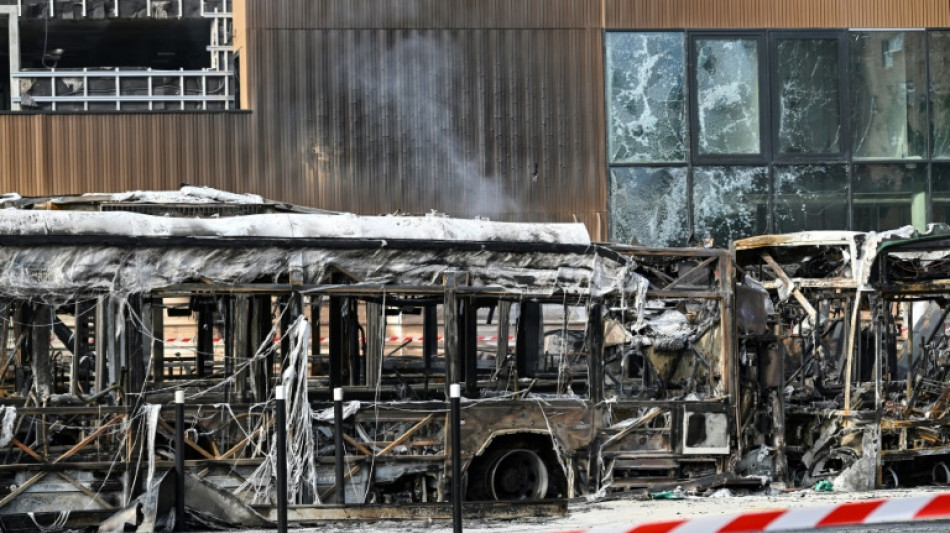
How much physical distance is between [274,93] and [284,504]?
58.4 feet

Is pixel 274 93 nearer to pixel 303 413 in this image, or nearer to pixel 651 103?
pixel 651 103

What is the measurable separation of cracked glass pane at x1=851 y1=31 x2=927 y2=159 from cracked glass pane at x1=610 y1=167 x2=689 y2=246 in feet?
12.0

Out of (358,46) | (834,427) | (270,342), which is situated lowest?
(834,427)

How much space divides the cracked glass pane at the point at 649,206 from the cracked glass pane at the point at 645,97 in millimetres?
306

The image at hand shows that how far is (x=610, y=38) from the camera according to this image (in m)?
30.8

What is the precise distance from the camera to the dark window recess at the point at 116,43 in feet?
132

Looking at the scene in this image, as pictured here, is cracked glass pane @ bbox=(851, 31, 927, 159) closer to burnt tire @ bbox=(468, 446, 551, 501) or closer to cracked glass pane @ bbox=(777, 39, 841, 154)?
cracked glass pane @ bbox=(777, 39, 841, 154)

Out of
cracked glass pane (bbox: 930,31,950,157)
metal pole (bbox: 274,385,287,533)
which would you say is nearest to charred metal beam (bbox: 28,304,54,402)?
metal pole (bbox: 274,385,287,533)

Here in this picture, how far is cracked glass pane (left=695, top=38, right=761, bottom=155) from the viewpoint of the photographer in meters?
31.1

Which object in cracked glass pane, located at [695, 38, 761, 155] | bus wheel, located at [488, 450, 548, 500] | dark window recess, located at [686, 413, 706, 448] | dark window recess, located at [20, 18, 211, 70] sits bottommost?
bus wheel, located at [488, 450, 548, 500]

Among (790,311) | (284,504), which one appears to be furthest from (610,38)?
(284,504)

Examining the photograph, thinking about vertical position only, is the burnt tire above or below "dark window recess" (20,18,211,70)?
below

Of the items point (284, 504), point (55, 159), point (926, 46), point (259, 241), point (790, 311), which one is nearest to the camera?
point (284, 504)

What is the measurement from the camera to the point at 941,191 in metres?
32.1
